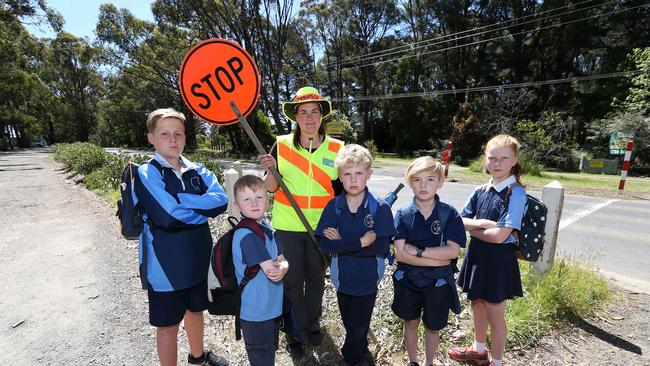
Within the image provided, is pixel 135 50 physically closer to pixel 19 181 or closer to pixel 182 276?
pixel 19 181

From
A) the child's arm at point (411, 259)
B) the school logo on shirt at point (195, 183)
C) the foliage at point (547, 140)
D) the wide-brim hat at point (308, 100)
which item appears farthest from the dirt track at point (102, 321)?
Result: the foliage at point (547, 140)

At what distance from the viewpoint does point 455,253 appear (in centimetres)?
236

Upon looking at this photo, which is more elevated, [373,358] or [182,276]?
[182,276]

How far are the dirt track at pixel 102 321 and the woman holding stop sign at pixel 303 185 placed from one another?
70cm

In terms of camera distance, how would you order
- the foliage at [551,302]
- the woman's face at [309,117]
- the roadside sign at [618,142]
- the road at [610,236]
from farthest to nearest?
the roadside sign at [618,142] → the road at [610,236] → the foliage at [551,302] → the woman's face at [309,117]

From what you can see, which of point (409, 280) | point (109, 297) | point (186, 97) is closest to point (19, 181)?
point (109, 297)

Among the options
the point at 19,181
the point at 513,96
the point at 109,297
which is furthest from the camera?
the point at 513,96

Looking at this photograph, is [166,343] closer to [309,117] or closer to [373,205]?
[373,205]

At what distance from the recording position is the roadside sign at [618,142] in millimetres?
21781

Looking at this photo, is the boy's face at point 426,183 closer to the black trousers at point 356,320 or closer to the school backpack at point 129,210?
the black trousers at point 356,320

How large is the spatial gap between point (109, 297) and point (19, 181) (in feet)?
46.7

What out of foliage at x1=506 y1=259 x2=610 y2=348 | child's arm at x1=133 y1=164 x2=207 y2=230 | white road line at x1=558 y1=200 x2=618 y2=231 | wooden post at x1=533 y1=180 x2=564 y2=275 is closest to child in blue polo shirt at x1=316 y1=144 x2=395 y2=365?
child's arm at x1=133 y1=164 x2=207 y2=230

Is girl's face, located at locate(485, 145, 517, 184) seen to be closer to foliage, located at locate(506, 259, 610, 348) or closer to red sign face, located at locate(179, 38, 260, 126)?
foliage, located at locate(506, 259, 610, 348)

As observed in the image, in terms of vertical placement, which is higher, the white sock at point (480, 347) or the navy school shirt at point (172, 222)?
the navy school shirt at point (172, 222)
